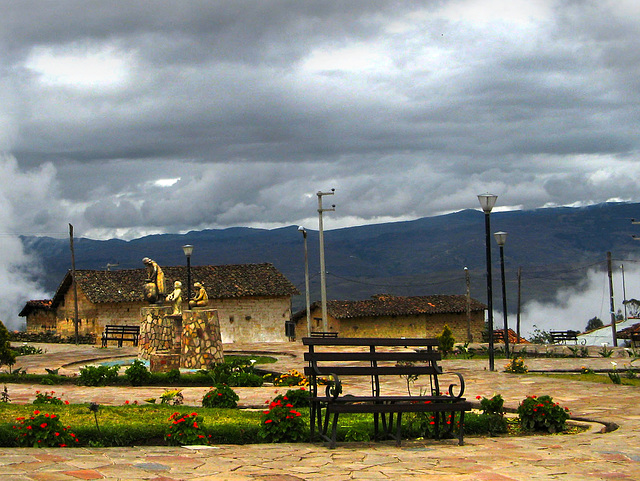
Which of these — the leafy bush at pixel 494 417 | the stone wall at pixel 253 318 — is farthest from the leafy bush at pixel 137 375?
the stone wall at pixel 253 318

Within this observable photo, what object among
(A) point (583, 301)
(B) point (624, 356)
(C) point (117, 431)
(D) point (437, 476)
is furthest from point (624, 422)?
(A) point (583, 301)

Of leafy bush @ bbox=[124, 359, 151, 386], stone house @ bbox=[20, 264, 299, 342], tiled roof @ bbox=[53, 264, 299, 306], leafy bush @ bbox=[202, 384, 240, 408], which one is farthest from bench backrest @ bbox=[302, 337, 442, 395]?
stone house @ bbox=[20, 264, 299, 342]

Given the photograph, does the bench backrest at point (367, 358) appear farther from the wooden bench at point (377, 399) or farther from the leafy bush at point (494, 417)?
the leafy bush at point (494, 417)

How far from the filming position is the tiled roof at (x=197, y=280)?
128 feet

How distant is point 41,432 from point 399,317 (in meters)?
38.6

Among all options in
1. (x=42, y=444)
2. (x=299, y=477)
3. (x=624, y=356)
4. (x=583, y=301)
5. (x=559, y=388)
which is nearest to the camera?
(x=299, y=477)

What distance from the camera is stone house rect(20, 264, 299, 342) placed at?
128 feet

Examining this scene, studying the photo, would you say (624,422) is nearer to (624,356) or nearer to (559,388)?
(559,388)

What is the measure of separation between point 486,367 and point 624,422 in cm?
849

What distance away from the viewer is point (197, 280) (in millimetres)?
41219

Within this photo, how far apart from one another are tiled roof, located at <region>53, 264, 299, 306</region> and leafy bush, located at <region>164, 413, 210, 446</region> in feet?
100

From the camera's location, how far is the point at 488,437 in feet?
29.1

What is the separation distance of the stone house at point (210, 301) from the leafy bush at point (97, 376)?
2271 centimetres

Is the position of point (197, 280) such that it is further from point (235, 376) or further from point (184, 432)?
point (184, 432)
